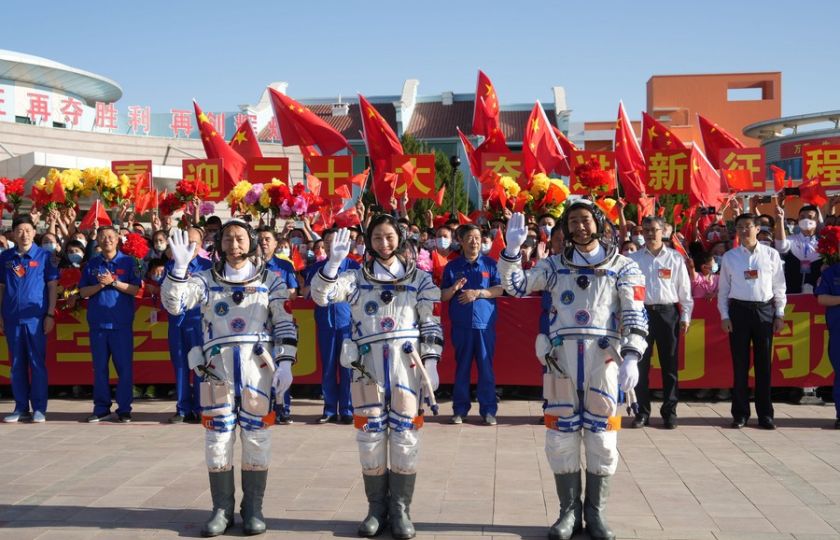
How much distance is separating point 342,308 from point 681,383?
3.81 metres

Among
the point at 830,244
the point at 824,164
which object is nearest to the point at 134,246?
the point at 830,244

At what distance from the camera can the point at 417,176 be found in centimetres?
1350

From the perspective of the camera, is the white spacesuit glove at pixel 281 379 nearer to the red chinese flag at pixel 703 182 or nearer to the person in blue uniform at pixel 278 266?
the person in blue uniform at pixel 278 266

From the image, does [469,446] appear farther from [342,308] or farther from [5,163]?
[5,163]

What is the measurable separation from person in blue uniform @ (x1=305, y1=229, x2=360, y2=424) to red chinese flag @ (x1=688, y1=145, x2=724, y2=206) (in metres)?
7.35

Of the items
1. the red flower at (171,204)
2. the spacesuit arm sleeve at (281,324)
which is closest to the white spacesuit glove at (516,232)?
the spacesuit arm sleeve at (281,324)

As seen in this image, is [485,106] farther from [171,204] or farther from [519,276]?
[519,276]

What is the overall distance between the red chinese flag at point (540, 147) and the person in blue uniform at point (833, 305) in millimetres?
6477

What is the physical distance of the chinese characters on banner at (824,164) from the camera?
13656 mm

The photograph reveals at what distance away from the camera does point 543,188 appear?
38.9 ft

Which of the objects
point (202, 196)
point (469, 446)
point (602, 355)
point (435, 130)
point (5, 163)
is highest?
point (435, 130)

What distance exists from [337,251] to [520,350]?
199 inches

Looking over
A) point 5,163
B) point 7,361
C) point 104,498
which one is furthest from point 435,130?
point 104,498

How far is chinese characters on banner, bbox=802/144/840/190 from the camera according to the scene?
13656 mm
